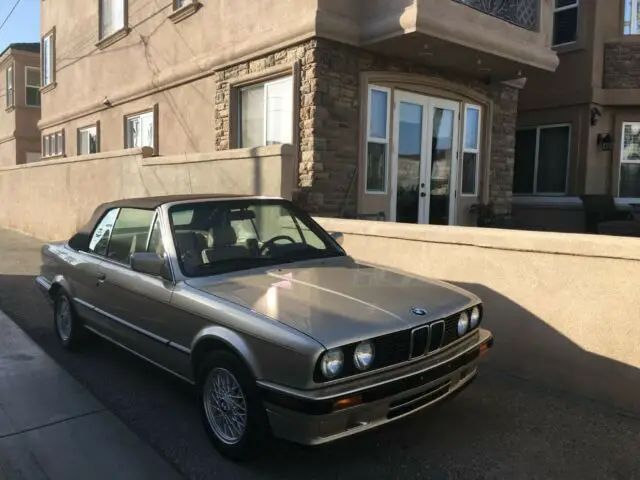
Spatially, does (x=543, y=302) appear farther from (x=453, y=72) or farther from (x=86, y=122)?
(x=86, y=122)

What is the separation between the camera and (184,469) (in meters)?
3.39

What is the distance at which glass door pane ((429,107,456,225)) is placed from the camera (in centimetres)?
1015

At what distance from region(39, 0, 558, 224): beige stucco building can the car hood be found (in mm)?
4419

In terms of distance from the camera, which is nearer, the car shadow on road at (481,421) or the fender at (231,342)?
the fender at (231,342)

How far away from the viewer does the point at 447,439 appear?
12.3 feet

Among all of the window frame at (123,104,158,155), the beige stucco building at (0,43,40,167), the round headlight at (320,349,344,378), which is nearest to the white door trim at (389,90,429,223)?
the window frame at (123,104,158,155)

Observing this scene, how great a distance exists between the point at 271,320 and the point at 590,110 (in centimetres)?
1144

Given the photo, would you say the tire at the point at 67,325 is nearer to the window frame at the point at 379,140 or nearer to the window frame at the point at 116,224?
the window frame at the point at 116,224

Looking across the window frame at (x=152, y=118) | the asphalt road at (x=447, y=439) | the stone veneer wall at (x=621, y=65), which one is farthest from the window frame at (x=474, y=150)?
the window frame at (x=152, y=118)

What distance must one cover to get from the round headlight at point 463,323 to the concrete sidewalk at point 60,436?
6.27ft

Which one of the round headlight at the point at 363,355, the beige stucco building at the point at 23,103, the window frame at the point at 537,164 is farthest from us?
the beige stucco building at the point at 23,103

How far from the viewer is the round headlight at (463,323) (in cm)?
361

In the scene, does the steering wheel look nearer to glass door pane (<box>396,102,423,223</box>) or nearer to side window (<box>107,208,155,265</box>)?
side window (<box>107,208,155,265</box>)

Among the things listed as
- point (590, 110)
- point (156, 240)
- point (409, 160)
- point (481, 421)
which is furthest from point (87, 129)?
point (481, 421)
